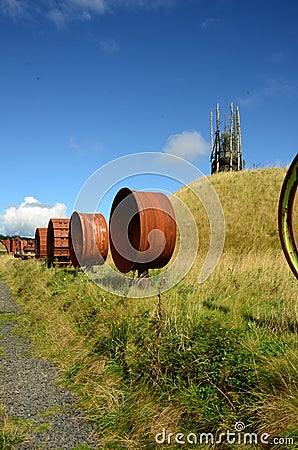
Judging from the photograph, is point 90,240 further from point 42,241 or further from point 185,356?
point 185,356

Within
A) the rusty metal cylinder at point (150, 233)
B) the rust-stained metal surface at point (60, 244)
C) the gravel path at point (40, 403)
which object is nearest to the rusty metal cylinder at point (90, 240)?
the rust-stained metal surface at point (60, 244)

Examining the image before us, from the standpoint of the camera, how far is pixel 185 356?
4.33m

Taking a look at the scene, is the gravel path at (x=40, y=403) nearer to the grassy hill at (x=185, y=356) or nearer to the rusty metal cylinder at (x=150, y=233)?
the grassy hill at (x=185, y=356)

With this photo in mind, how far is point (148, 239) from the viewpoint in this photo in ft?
27.3

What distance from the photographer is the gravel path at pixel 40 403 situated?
12.6 ft

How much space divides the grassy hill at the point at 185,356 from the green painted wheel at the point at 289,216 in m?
0.70

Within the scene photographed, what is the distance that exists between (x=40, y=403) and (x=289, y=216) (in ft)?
12.0

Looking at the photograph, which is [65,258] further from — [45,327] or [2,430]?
[2,430]

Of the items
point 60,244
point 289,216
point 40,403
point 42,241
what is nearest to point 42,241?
point 42,241

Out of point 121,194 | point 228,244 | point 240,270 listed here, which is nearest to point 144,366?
point 240,270

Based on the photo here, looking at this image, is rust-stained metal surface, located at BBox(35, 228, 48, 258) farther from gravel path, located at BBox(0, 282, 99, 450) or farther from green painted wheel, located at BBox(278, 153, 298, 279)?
green painted wheel, located at BBox(278, 153, 298, 279)

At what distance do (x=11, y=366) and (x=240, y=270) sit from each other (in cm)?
486

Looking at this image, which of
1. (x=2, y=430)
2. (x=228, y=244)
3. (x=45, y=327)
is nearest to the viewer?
(x=2, y=430)

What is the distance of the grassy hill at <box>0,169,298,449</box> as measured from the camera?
11.6 ft
